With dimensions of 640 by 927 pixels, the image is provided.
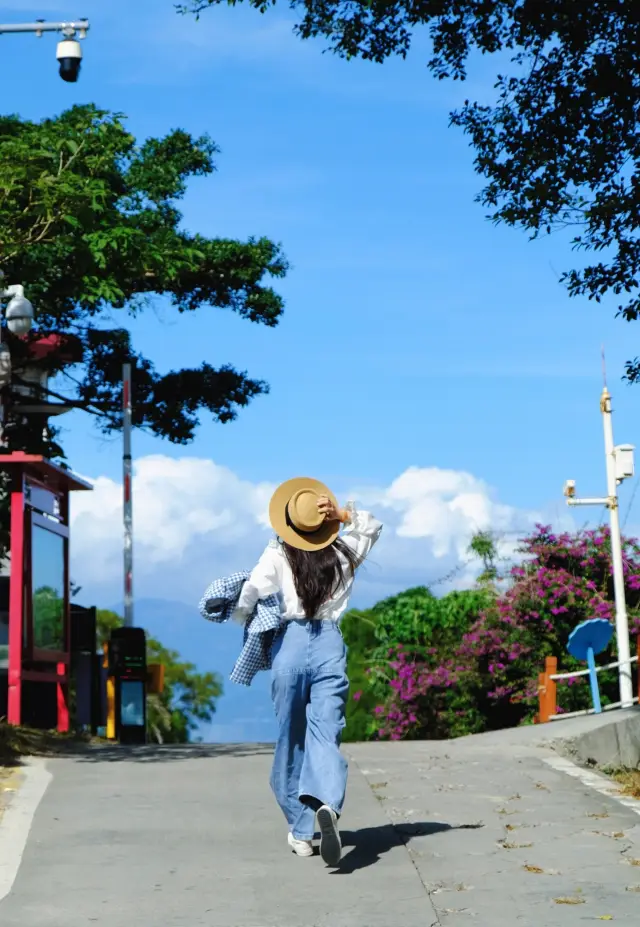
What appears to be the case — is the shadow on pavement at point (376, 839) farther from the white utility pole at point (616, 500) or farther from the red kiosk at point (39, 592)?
the white utility pole at point (616, 500)

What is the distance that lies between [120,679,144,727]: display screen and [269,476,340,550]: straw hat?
9.55 meters

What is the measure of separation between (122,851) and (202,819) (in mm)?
1079

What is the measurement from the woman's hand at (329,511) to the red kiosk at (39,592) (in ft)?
24.2

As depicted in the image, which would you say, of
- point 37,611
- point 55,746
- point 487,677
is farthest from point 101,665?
point 487,677

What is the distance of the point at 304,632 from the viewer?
7418 millimetres

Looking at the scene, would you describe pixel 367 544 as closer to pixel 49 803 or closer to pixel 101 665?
pixel 49 803

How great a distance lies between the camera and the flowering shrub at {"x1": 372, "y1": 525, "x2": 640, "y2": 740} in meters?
21.5

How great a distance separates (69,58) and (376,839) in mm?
10767

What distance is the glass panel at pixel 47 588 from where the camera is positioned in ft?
49.7

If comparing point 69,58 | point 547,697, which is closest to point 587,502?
point 547,697

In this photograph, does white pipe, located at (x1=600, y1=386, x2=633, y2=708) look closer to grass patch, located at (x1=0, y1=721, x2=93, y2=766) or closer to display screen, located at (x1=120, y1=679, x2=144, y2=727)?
display screen, located at (x1=120, y1=679, x2=144, y2=727)

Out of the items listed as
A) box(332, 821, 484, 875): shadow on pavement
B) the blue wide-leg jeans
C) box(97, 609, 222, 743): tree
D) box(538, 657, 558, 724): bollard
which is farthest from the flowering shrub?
box(97, 609, 222, 743): tree

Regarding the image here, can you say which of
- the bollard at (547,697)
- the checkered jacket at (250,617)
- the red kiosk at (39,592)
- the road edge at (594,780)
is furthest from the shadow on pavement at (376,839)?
the bollard at (547,697)

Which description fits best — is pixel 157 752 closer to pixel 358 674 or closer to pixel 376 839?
pixel 376 839
